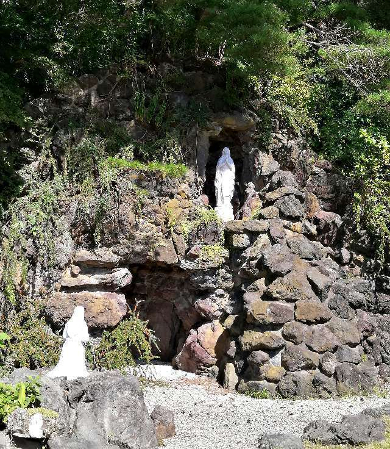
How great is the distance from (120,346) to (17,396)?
11.3 ft

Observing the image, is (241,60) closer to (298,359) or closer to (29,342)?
(298,359)

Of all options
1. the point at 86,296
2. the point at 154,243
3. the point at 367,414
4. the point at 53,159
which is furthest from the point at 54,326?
the point at 367,414

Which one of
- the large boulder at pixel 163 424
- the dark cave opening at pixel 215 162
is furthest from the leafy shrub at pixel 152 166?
the large boulder at pixel 163 424

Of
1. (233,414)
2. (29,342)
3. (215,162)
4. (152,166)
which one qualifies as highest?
(215,162)

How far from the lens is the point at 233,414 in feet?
21.5

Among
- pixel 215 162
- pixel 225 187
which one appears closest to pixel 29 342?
pixel 225 187

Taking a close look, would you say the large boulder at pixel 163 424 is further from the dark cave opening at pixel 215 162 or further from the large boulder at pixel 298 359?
the dark cave opening at pixel 215 162

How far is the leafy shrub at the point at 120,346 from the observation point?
26.0ft

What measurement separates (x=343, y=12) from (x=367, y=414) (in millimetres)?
7848

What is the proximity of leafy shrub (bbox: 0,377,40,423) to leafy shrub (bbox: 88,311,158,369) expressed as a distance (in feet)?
10.3

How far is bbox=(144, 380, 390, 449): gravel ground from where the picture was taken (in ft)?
18.7

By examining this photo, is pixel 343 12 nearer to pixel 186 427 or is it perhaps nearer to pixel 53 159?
pixel 53 159

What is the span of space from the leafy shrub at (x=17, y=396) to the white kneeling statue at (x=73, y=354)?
98 cm

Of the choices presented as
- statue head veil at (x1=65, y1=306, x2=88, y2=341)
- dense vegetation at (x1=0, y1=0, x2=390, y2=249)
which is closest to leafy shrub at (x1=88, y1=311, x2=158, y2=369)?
statue head veil at (x1=65, y1=306, x2=88, y2=341)
